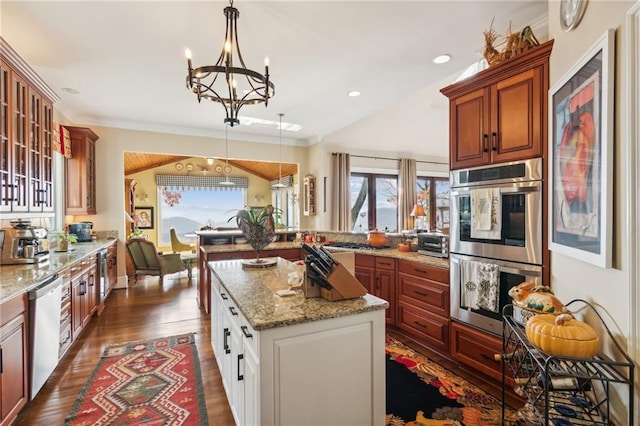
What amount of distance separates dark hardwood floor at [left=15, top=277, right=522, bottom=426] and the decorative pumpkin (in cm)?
139

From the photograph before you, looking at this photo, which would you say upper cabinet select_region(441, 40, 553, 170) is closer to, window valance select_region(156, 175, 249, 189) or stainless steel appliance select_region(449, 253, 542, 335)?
stainless steel appliance select_region(449, 253, 542, 335)

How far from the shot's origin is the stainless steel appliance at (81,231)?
14.4 ft

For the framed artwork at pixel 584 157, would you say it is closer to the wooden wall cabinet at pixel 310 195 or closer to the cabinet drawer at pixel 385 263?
the cabinet drawer at pixel 385 263

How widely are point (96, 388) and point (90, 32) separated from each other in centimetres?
288

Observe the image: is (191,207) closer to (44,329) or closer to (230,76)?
(44,329)

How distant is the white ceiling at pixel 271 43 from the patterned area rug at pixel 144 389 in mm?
2865

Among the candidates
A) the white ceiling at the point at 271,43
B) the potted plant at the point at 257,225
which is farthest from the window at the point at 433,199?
the potted plant at the point at 257,225

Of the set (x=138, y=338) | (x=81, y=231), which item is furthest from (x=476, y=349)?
(x=81, y=231)

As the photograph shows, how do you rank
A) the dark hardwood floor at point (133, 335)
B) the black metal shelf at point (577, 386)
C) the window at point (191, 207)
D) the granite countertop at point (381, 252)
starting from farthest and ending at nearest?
the window at point (191, 207), the granite countertop at point (381, 252), the dark hardwood floor at point (133, 335), the black metal shelf at point (577, 386)

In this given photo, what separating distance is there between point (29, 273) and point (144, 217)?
7.19m

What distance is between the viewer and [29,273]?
233 cm

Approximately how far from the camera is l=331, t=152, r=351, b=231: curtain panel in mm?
6055

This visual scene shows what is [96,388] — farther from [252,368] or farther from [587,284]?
[587,284]

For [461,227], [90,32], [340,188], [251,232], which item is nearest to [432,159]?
[340,188]
